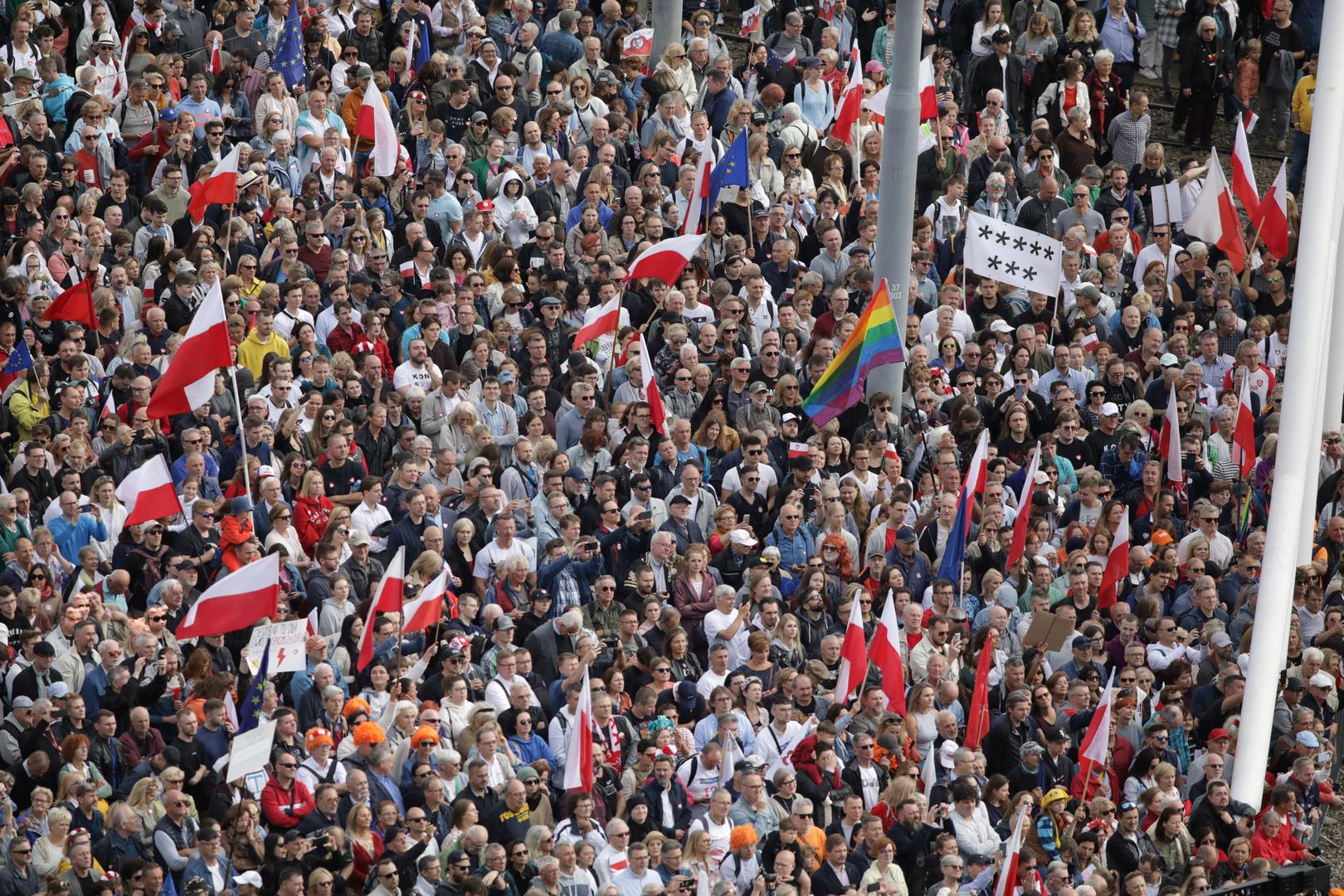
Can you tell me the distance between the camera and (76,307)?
20.5m

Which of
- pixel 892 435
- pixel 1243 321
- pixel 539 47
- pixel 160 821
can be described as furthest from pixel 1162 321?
pixel 160 821

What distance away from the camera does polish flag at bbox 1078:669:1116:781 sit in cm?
1888

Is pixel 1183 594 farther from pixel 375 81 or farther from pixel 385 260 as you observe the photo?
pixel 375 81

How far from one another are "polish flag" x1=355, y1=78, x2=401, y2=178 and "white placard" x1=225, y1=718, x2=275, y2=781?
7.89m

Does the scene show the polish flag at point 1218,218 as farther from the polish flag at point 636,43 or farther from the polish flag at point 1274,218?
the polish flag at point 636,43

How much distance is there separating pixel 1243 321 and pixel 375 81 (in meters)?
8.24

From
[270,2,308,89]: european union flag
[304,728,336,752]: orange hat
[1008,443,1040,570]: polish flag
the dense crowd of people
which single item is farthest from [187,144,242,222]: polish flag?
[1008,443,1040,570]: polish flag

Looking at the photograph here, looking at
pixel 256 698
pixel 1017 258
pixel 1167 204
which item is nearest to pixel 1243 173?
pixel 1167 204

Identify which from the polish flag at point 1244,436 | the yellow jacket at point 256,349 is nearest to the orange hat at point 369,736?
the yellow jacket at point 256,349

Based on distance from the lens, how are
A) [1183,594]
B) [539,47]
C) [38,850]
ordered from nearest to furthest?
1. [38,850]
2. [1183,594]
3. [539,47]

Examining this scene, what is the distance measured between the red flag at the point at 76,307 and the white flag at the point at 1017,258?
7741 mm

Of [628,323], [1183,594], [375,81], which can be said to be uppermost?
[375,81]

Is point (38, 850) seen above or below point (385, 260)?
below

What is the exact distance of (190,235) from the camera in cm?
2206
